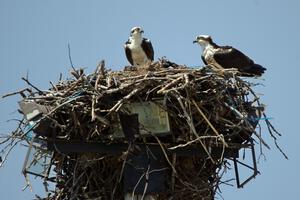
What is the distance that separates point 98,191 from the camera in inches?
233

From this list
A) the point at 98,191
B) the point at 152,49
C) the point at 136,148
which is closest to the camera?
the point at 136,148

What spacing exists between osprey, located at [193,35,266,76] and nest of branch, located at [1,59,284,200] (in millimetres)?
1659

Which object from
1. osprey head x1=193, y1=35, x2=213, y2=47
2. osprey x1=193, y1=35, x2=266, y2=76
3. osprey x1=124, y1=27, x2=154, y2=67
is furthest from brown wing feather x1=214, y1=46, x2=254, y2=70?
osprey x1=124, y1=27, x2=154, y2=67

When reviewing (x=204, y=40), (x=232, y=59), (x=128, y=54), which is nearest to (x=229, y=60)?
(x=232, y=59)

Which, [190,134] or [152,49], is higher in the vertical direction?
[152,49]

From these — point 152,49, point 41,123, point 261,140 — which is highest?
point 152,49

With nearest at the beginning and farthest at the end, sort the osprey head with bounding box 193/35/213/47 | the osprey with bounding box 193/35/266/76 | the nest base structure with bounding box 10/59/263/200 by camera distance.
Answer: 1. the nest base structure with bounding box 10/59/263/200
2. the osprey with bounding box 193/35/266/76
3. the osprey head with bounding box 193/35/213/47

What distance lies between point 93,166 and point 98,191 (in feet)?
0.83

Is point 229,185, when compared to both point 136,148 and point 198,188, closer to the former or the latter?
point 198,188

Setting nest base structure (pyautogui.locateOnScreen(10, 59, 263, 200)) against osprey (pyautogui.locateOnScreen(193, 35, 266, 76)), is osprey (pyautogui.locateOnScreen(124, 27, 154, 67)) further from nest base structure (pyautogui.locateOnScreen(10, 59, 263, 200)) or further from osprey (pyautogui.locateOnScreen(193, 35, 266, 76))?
nest base structure (pyautogui.locateOnScreen(10, 59, 263, 200))

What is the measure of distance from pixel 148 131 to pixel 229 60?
2.98 m

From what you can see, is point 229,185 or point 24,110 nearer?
point 24,110

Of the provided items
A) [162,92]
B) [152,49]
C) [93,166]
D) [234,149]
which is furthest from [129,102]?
[152,49]

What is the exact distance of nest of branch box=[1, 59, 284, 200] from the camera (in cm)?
571
